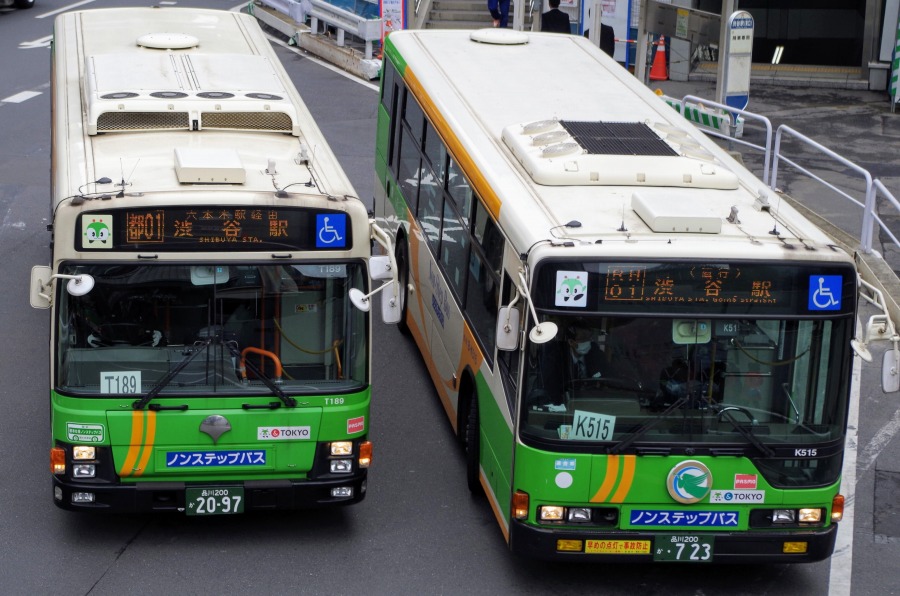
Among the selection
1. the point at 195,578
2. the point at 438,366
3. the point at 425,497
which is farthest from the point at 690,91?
the point at 195,578

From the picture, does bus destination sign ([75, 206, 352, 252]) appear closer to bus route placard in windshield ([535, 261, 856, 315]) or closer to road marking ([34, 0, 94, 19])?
bus route placard in windshield ([535, 261, 856, 315])

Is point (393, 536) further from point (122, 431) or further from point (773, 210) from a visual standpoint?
point (773, 210)

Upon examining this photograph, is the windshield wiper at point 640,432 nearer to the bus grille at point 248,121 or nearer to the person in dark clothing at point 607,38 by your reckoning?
the bus grille at point 248,121

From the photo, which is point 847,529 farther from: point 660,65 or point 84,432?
point 660,65

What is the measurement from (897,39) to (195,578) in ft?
60.0

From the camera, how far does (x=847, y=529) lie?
968 centimetres

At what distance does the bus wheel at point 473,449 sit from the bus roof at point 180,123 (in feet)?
6.93

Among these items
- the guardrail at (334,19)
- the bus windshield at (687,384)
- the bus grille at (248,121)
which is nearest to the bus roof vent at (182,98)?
the bus grille at (248,121)

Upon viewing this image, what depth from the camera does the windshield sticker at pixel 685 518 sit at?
8.19 m

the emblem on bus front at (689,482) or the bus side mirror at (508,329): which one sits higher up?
the bus side mirror at (508,329)

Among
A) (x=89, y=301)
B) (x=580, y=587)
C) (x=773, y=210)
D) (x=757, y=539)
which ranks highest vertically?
(x=773, y=210)

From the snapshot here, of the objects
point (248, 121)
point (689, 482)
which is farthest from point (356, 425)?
point (248, 121)

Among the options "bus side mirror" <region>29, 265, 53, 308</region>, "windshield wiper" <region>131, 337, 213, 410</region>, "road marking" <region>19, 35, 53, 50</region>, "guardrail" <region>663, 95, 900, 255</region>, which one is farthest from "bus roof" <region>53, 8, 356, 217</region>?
"road marking" <region>19, 35, 53, 50</region>

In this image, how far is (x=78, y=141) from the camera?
9.50m
